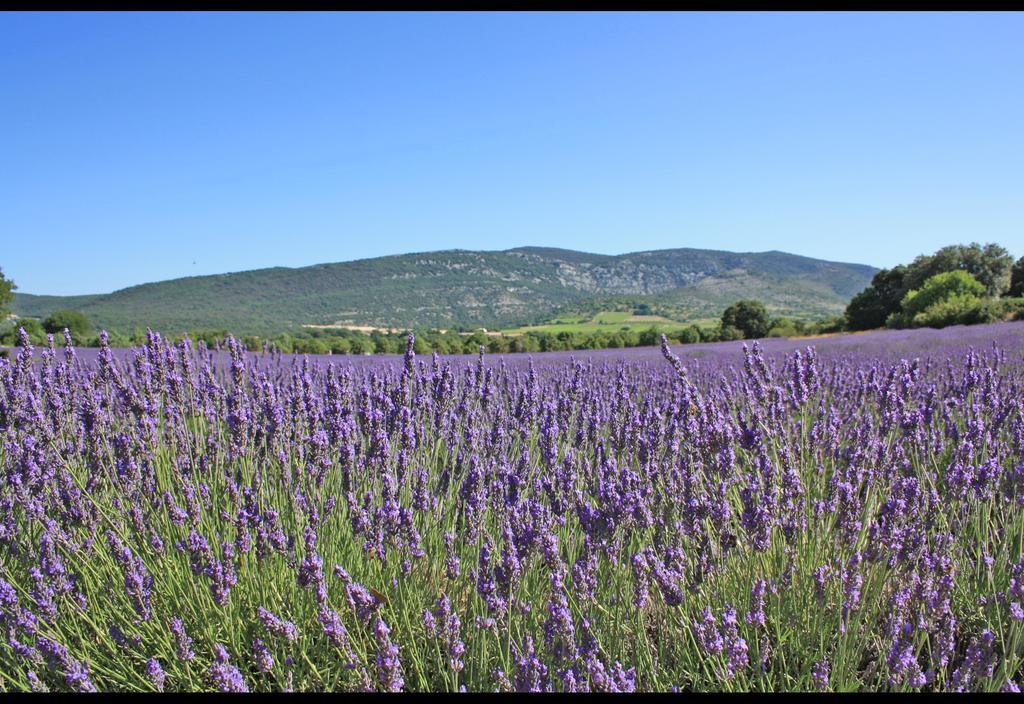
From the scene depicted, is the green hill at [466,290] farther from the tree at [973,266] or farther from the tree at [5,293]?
the tree at [973,266]

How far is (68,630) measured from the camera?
6.39 feet

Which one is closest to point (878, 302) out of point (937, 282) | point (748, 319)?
point (937, 282)

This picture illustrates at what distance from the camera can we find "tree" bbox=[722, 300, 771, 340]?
101 ft

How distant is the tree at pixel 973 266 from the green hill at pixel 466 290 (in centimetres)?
5188

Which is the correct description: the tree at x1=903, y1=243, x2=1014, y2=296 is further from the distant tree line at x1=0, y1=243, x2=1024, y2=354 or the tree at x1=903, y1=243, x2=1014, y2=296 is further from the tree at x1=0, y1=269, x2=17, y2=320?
the tree at x1=0, y1=269, x2=17, y2=320

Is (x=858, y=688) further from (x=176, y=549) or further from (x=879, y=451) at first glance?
(x=176, y=549)

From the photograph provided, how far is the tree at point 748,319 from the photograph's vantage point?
3076 cm

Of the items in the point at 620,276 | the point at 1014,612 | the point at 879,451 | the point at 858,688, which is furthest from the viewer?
the point at 620,276

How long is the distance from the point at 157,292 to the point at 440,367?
115806 millimetres

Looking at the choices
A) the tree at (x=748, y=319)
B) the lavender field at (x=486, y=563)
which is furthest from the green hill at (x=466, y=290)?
the lavender field at (x=486, y=563)

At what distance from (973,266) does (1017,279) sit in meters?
2.71

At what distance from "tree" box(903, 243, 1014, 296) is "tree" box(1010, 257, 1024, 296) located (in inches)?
14.1

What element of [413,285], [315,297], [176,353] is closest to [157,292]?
[315,297]

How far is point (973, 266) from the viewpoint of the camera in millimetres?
36281
